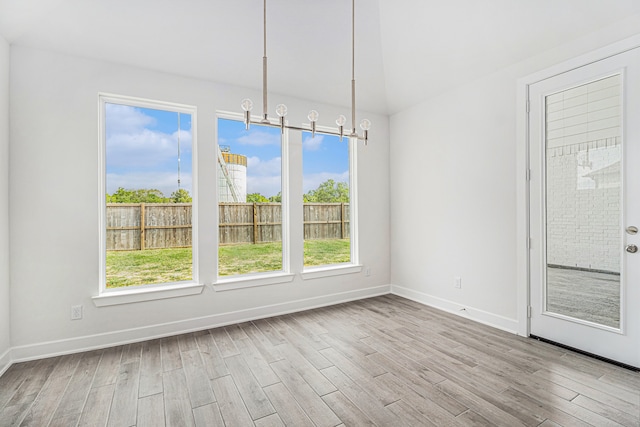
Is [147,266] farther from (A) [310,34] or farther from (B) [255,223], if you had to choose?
(A) [310,34]

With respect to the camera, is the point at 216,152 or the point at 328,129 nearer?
the point at 216,152

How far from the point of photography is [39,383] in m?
2.25

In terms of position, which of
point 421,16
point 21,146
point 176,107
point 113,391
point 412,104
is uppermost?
point 421,16

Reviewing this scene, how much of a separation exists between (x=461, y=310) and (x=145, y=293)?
342 cm

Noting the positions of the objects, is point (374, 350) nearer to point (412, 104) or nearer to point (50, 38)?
point (412, 104)

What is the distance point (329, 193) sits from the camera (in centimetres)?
426

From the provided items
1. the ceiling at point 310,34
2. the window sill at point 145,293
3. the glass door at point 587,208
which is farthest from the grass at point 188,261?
the glass door at point 587,208

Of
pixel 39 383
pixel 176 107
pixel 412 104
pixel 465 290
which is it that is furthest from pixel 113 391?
pixel 412 104

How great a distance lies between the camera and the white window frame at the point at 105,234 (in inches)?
114

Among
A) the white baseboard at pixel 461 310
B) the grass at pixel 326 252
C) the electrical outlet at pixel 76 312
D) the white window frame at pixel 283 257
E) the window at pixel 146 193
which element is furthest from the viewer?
the grass at pixel 326 252

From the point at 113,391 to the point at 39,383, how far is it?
619mm

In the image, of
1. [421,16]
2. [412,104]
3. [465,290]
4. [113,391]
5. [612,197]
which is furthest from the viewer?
[412,104]

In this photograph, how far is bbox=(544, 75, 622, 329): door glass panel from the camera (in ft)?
8.09

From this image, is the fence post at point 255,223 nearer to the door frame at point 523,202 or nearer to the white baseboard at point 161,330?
the white baseboard at point 161,330
